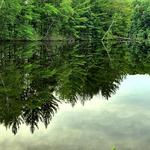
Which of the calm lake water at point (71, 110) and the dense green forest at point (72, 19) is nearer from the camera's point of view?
the calm lake water at point (71, 110)

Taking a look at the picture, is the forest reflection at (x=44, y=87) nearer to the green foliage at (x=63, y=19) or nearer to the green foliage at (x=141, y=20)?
the green foliage at (x=63, y=19)

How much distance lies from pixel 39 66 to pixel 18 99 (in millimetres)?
13599

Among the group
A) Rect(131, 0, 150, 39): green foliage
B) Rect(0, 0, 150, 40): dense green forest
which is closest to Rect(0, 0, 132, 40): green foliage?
Rect(0, 0, 150, 40): dense green forest

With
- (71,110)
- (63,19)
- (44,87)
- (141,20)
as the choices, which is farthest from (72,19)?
(71,110)

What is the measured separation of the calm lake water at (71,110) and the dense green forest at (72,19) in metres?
42.1

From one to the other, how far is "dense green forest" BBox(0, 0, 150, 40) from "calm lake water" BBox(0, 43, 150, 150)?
4206 centimetres

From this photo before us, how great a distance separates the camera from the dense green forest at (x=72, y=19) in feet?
238

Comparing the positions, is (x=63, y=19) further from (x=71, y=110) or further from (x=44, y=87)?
(x=71, y=110)

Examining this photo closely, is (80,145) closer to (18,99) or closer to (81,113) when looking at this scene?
(81,113)

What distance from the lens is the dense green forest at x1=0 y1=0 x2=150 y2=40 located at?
7244cm

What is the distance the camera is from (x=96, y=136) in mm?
13383

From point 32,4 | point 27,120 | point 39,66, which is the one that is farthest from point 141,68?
point 32,4

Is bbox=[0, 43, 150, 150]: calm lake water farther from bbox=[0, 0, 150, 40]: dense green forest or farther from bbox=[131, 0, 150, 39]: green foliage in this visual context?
bbox=[131, 0, 150, 39]: green foliage

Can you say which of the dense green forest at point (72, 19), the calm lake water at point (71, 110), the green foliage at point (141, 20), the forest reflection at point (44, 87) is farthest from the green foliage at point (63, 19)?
the calm lake water at point (71, 110)
